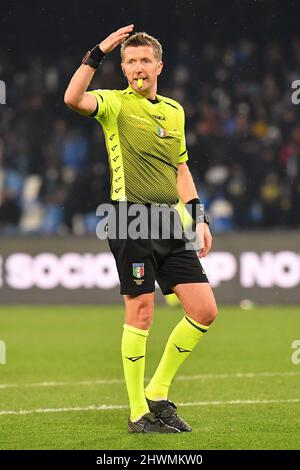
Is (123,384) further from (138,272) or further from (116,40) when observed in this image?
(116,40)

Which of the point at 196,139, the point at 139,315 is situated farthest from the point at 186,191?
the point at 196,139

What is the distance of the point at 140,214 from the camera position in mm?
6000

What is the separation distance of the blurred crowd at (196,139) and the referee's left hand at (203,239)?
9169 mm

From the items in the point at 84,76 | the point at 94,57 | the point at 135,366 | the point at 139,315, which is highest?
the point at 94,57

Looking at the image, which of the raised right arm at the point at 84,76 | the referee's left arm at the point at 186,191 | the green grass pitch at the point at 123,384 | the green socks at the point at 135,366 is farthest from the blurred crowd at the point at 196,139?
the raised right arm at the point at 84,76

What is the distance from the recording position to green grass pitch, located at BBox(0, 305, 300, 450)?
5.71 m

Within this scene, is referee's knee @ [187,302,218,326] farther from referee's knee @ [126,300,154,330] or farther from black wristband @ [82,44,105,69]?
black wristband @ [82,44,105,69]

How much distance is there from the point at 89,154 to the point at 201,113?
2037 mm

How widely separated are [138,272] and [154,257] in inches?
6.7

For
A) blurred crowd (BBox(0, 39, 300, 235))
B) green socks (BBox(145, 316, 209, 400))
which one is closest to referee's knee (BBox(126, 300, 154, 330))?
green socks (BBox(145, 316, 209, 400))

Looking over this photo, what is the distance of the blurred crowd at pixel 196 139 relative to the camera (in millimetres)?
16328

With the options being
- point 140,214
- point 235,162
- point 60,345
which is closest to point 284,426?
point 140,214

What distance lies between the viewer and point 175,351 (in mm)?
6121

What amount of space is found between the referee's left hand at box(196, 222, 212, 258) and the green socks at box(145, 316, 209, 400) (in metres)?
0.43
